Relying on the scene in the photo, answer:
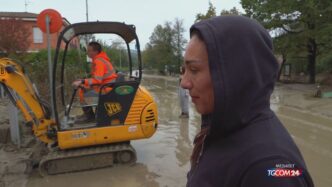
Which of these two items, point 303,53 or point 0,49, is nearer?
point 0,49

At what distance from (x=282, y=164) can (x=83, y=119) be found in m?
6.63

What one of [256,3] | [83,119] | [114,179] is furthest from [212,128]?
[256,3]

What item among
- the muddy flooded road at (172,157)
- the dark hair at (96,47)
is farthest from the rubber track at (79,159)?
the dark hair at (96,47)

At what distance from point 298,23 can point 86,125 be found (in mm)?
20481

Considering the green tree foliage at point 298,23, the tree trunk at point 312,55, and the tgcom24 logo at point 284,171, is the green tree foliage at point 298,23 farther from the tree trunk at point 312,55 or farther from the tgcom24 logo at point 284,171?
the tgcom24 logo at point 284,171

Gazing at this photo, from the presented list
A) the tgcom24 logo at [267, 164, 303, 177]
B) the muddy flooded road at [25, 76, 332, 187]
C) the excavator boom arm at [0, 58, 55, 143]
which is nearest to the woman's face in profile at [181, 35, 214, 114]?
the tgcom24 logo at [267, 164, 303, 177]

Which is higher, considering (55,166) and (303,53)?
(303,53)

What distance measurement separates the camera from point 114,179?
6.31 meters

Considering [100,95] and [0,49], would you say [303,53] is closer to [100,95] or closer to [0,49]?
[0,49]

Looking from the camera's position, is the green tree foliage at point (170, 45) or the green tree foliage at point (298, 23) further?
the green tree foliage at point (170, 45)

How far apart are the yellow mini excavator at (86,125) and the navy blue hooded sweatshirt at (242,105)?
5.42 m

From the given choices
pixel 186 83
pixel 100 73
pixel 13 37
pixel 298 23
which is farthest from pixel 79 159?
pixel 298 23

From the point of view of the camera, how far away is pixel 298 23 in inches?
939

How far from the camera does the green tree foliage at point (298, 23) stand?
21.0 m
